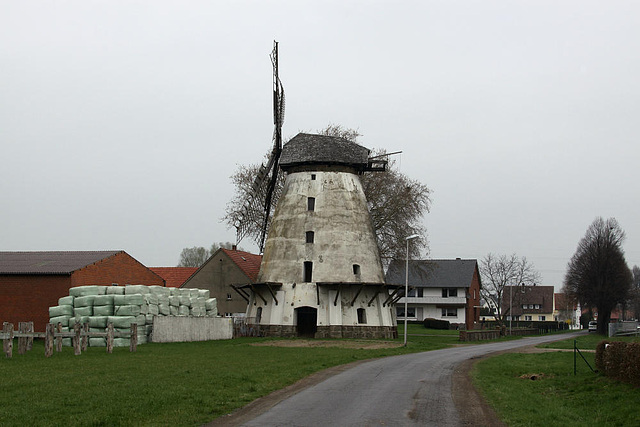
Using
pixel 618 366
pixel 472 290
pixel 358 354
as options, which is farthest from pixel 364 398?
pixel 472 290

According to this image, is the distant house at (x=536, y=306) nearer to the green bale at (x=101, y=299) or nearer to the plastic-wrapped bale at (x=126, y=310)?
the plastic-wrapped bale at (x=126, y=310)

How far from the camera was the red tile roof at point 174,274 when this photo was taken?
73.6m

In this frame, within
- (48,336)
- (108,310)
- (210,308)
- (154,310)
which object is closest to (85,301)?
(108,310)

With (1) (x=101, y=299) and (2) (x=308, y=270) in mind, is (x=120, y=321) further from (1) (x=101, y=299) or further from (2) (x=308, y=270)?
(2) (x=308, y=270)

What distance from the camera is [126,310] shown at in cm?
3703

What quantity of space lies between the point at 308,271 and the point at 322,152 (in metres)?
8.22

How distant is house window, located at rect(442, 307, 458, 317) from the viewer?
88.5m

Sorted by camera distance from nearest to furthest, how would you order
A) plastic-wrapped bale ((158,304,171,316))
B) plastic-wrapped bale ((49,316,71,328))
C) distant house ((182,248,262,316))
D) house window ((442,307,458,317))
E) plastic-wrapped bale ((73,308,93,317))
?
1. plastic-wrapped bale ((49,316,71,328))
2. plastic-wrapped bale ((73,308,93,317))
3. plastic-wrapped bale ((158,304,171,316))
4. distant house ((182,248,262,316))
5. house window ((442,307,458,317))

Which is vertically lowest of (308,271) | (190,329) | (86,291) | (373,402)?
(373,402)

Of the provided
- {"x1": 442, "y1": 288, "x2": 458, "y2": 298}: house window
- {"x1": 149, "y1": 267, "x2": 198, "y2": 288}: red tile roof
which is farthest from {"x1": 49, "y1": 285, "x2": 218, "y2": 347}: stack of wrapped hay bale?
{"x1": 442, "y1": 288, "x2": 458, "y2": 298}: house window

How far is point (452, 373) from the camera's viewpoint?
24.5m

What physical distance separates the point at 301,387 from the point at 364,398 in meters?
2.76

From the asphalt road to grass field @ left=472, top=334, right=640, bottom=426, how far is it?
1290 millimetres

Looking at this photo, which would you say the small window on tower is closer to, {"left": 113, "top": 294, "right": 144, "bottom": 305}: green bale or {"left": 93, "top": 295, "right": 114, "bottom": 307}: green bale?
{"left": 113, "top": 294, "right": 144, "bottom": 305}: green bale
